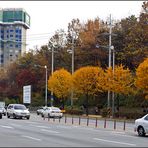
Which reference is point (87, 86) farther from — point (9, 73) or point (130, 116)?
point (9, 73)

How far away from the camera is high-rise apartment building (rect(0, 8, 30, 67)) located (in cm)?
17138

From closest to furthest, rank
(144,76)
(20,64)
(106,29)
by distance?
(144,76) < (106,29) < (20,64)

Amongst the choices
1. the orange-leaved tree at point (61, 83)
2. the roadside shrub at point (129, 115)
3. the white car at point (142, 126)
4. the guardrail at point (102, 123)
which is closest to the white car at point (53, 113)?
the guardrail at point (102, 123)

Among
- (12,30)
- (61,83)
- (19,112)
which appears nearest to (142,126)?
(19,112)

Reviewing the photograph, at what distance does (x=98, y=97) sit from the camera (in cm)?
8506

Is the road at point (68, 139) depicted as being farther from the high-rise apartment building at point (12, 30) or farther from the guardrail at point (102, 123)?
the high-rise apartment building at point (12, 30)

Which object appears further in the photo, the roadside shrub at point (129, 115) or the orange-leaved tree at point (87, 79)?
the orange-leaved tree at point (87, 79)

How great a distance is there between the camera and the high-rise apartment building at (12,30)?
17138 cm

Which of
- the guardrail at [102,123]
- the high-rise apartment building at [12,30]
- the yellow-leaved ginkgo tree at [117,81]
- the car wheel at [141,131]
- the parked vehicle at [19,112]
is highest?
the high-rise apartment building at [12,30]

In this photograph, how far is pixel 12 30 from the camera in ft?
568

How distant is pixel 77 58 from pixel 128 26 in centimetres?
1613

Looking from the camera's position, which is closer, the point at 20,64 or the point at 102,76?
the point at 102,76

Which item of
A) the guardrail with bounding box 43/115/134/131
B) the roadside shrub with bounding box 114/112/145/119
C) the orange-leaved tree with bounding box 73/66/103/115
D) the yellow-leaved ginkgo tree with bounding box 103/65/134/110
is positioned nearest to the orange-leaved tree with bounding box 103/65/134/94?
the yellow-leaved ginkgo tree with bounding box 103/65/134/110

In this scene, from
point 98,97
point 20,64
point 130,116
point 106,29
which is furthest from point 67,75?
point 20,64
